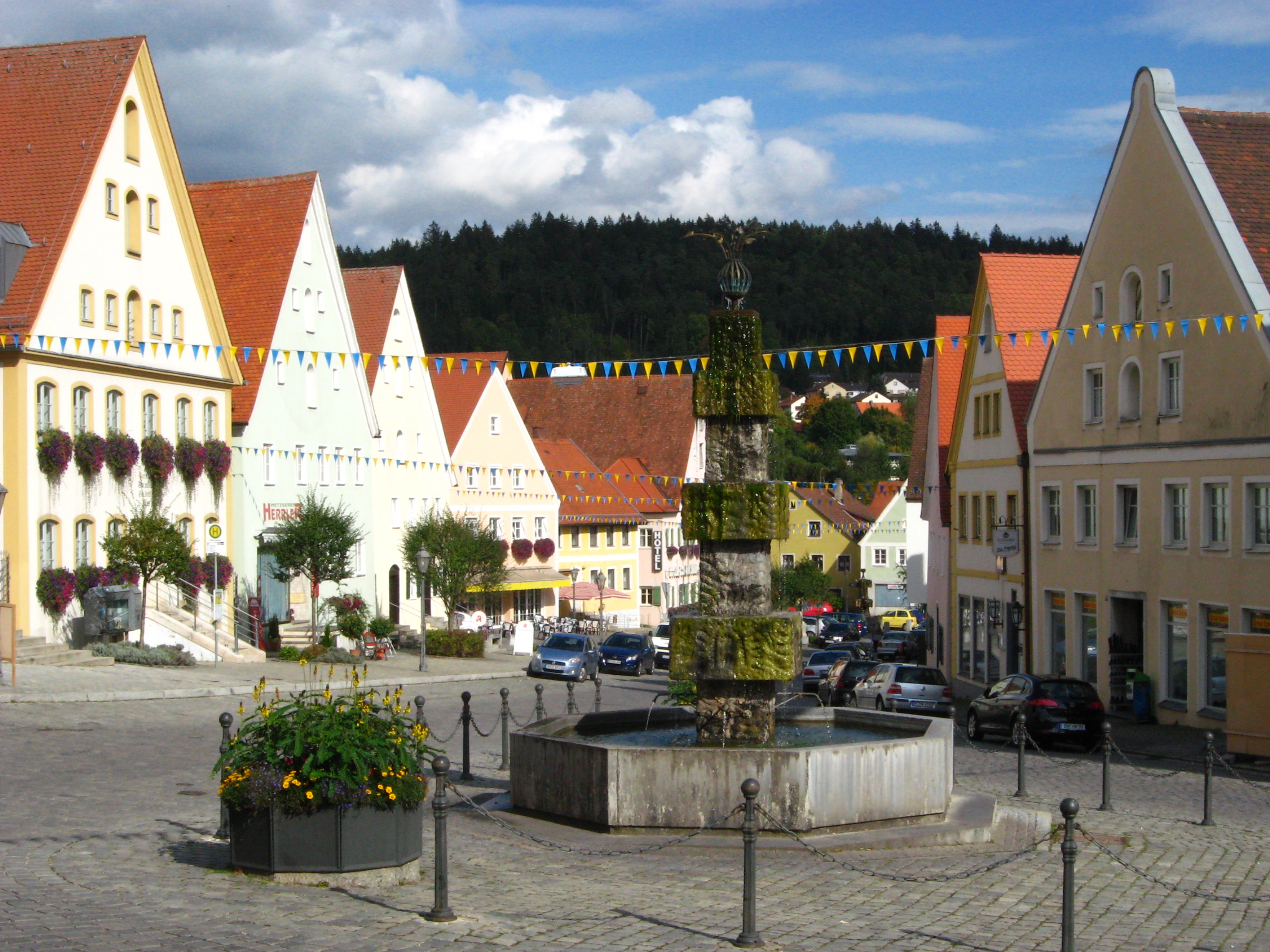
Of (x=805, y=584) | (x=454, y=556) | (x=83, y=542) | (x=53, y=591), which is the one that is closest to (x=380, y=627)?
(x=454, y=556)

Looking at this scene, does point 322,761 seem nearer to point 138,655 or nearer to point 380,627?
point 138,655

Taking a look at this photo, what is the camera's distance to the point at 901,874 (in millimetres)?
12469

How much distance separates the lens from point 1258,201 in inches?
1142

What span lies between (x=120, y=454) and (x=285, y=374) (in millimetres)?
10180

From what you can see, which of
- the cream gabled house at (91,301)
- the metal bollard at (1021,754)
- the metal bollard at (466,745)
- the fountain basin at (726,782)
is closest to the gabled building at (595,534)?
the cream gabled house at (91,301)

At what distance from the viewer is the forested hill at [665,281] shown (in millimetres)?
152375

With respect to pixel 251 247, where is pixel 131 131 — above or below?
above

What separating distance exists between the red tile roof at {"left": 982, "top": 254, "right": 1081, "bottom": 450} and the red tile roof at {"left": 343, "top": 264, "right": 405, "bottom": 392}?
860 inches

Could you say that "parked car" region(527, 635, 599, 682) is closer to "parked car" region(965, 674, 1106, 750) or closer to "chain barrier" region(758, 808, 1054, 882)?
"parked car" region(965, 674, 1106, 750)

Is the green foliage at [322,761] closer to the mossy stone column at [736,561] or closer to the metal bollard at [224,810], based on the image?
the metal bollard at [224,810]

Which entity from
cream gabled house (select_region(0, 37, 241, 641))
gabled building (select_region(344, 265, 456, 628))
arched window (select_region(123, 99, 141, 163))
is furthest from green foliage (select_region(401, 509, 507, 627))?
arched window (select_region(123, 99, 141, 163))

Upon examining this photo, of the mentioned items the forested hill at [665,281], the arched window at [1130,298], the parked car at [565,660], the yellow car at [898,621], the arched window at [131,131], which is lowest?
the yellow car at [898,621]

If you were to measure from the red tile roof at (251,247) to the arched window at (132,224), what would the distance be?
19.8 feet

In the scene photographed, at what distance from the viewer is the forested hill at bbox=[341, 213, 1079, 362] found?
15238 centimetres
